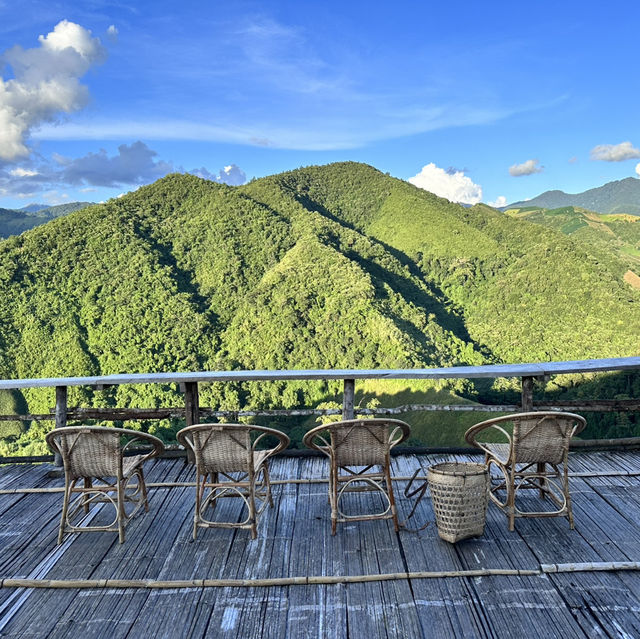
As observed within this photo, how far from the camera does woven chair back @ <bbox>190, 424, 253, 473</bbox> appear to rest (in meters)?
2.75

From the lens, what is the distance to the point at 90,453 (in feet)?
9.12

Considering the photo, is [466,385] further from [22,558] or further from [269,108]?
[269,108]

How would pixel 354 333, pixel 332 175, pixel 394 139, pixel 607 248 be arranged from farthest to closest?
Answer: 1. pixel 394 139
2. pixel 332 175
3. pixel 607 248
4. pixel 354 333

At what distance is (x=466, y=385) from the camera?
111 feet

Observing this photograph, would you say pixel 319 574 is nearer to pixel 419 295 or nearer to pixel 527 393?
pixel 527 393

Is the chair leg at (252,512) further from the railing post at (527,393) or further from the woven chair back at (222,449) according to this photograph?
the railing post at (527,393)

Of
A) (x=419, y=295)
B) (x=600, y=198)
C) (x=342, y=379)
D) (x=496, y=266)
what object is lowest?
(x=419, y=295)

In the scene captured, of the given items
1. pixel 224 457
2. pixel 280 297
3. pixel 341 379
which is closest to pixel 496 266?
pixel 280 297

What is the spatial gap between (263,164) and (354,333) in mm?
40111

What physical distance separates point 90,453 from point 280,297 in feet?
145

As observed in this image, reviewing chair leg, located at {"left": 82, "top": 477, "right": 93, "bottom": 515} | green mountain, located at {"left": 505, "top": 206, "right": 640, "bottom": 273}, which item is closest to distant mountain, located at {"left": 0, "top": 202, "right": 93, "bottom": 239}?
green mountain, located at {"left": 505, "top": 206, "right": 640, "bottom": 273}

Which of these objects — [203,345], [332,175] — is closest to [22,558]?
[203,345]

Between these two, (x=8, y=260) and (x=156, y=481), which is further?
(x=8, y=260)

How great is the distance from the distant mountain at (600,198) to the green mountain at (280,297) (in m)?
129
